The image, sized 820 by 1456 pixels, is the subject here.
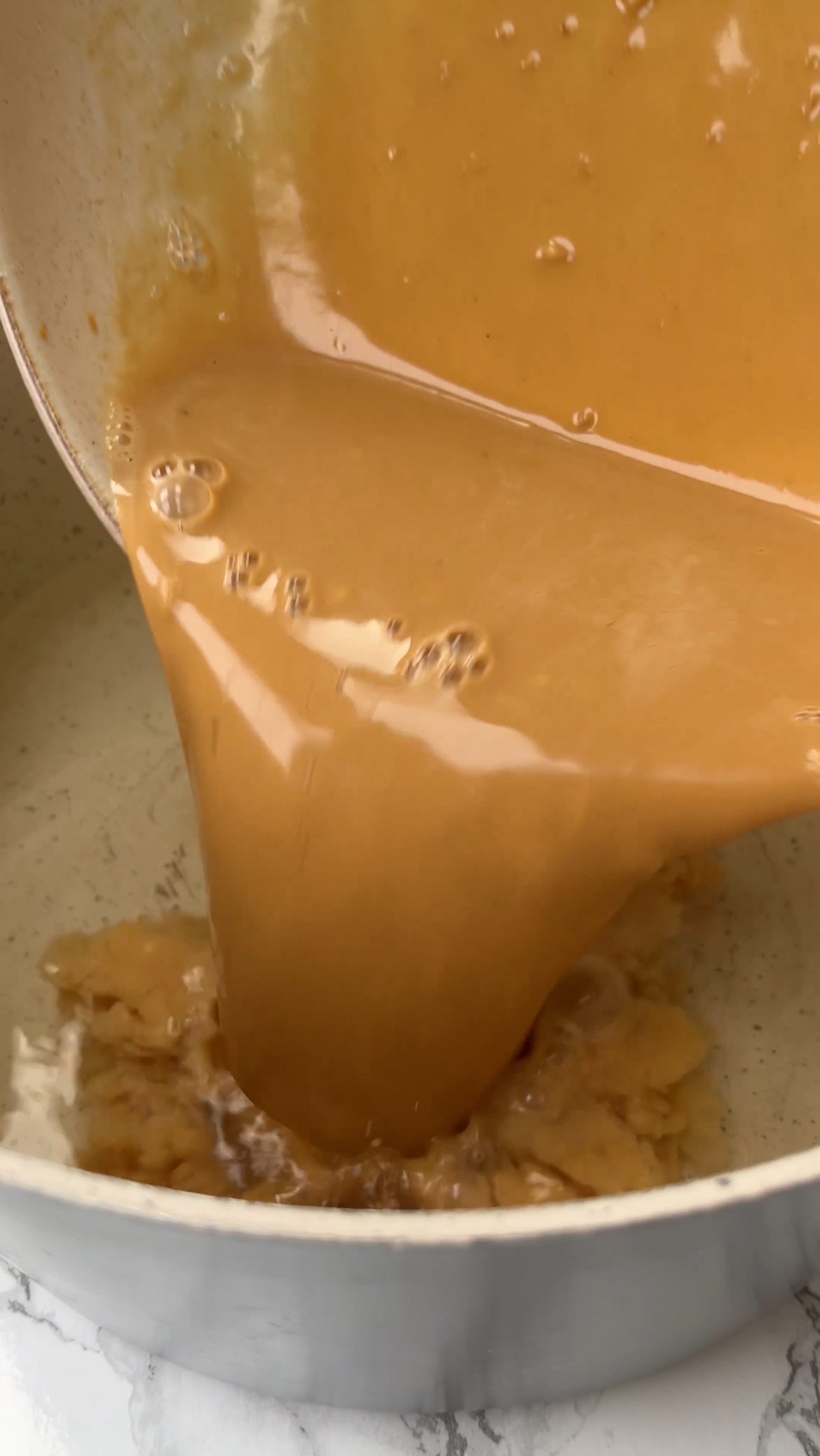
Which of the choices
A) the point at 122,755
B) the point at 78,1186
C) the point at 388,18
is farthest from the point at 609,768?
the point at 122,755

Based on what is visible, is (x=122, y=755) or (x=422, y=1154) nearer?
(x=422, y=1154)

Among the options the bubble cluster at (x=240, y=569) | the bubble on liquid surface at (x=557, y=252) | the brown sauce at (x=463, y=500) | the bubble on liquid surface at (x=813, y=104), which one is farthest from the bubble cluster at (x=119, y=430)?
the bubble on liquid surface at (x=813, y=104)

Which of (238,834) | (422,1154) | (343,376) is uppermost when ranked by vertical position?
(343,376)

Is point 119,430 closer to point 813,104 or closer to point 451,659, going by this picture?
point 451,659

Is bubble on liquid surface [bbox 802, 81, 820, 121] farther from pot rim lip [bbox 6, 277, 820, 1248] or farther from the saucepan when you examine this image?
pot rim lip [bbox 6, 277, 820, 1248]

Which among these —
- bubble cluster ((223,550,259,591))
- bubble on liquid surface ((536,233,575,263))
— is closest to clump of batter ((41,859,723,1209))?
bubble cluster ((223,550,259,591))

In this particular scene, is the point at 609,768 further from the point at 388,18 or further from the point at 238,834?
the point at 388,18
